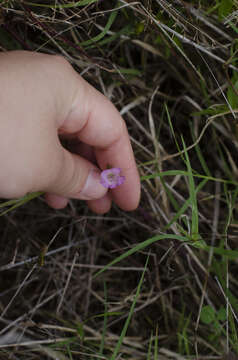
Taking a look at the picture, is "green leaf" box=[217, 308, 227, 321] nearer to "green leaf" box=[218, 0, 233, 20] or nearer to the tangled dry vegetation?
the tangled dry vegetation

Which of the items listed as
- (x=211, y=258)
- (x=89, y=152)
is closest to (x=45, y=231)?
(x=89, y=152)

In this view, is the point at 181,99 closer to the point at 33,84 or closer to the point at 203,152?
the point at 203,152

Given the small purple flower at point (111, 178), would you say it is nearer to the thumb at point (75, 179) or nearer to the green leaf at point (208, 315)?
the thumb at point (75, 179)

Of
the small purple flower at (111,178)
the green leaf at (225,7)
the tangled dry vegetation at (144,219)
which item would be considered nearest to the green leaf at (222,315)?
the tangled dry vegetation at (144,219)

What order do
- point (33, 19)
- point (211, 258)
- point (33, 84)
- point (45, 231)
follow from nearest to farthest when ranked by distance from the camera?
point (33, 84)
point (33, 19)
point (211, 258)
point (45, 231)

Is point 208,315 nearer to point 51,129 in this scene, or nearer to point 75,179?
point 75,179
